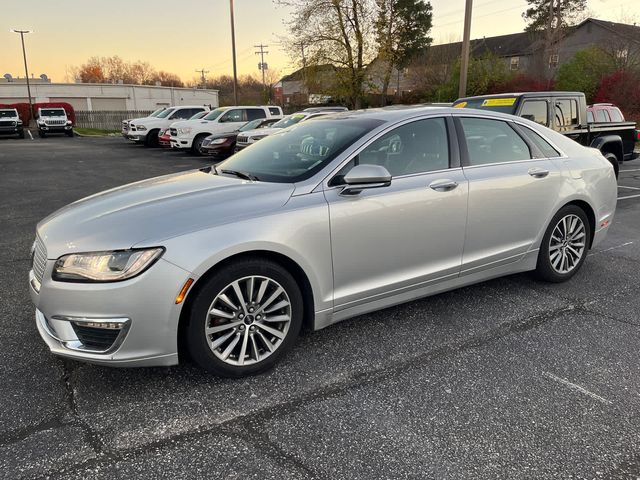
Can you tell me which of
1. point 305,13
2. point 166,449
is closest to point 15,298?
point 166,449

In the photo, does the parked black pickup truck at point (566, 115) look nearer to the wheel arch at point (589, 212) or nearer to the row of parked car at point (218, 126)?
the wheel arch at point (589, 212)

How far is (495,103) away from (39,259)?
844 centimetres

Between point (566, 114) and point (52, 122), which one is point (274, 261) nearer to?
point (566, 114)

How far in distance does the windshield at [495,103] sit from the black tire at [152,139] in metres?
15.7

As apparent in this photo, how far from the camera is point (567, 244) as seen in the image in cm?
448

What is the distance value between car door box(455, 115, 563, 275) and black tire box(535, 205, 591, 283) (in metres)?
0.16

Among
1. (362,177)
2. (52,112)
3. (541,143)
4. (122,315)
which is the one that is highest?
(52,112)

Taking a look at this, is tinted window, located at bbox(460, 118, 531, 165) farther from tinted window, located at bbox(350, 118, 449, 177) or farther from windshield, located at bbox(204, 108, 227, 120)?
windshield, located at bbox(204, 108, 227, 120)

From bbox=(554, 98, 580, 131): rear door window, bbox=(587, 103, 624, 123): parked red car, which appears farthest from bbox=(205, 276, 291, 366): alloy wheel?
bbox=(587, 103, 624, 123): parked red car

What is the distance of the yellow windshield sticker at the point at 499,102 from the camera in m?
8.77

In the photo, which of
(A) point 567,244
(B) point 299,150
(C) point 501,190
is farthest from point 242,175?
(A) point 567,244

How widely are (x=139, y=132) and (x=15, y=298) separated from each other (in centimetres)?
1933

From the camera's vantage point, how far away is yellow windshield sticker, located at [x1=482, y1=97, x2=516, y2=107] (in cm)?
877

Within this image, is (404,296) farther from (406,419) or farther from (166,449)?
(166,449)
